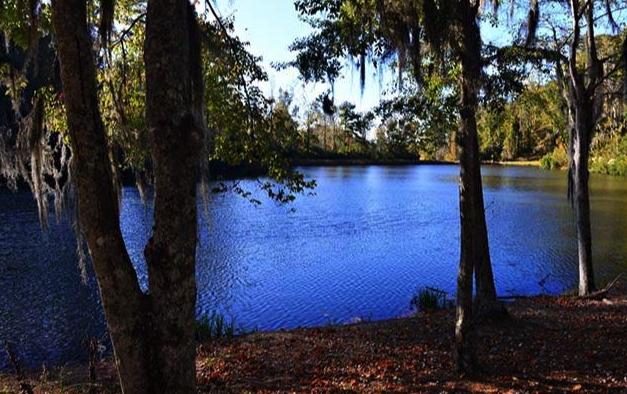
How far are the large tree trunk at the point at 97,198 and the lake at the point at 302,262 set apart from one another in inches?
81.8

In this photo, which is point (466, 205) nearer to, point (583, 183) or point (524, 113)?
point (524, 113)

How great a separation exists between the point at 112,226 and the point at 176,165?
22.1 inches

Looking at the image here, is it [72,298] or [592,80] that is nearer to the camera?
[592,80]

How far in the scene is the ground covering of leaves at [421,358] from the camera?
6.54m

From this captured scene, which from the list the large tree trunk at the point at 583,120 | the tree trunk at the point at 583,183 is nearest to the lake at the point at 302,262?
the tree trunk at the point at 583,183

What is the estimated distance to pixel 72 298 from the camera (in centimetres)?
1457

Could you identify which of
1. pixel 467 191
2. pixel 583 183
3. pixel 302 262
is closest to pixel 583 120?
pixel 583 183

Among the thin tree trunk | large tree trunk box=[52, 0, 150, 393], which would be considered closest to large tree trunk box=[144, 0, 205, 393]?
large tree trunk box=[52, 0, 150, 393]

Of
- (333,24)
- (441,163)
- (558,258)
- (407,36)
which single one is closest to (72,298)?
(333,24)

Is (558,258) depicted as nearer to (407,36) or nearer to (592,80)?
(592,80)

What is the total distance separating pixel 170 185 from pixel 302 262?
53.8 feet

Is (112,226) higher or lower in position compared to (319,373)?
higher

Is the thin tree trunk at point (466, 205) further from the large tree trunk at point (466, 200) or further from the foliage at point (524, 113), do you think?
the foliage at point (524, 113)

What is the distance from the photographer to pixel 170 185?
11.5 feet
